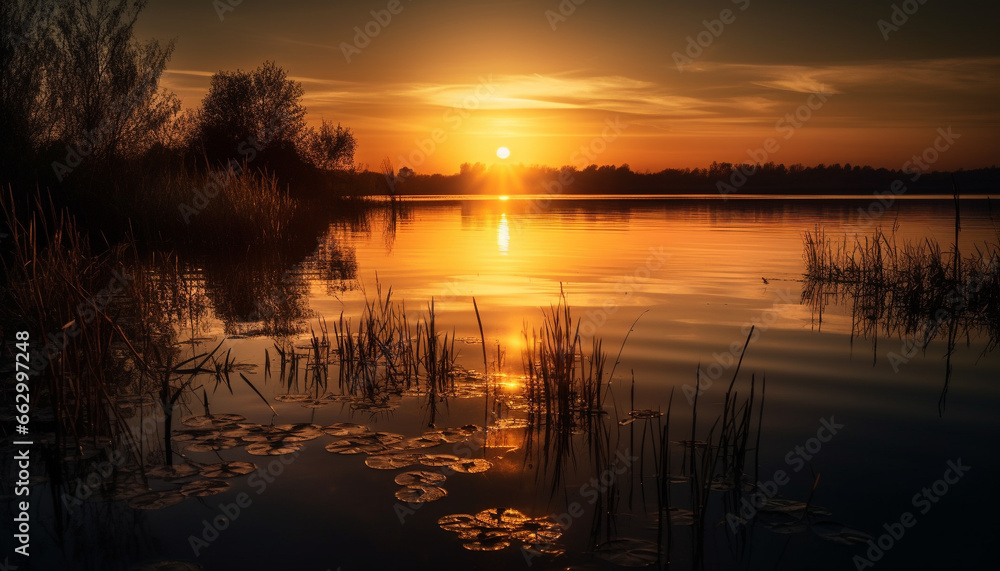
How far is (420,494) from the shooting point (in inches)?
189

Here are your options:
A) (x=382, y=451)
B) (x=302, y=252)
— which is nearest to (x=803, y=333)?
(x=382, y=451)

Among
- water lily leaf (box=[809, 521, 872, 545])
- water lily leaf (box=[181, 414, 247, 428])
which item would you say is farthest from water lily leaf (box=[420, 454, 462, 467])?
water lily leaf (box=[809, 521, 872, 545])

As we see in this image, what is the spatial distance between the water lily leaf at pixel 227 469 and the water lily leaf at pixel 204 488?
121 millimetres

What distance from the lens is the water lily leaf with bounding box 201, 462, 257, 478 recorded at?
5047 millimetres

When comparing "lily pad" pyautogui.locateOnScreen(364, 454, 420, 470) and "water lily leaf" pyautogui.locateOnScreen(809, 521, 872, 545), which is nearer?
"water lily leaf" pyautogui.locateOnScreen(809, 521, 872, 545)

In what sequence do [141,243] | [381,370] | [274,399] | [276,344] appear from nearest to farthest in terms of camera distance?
[274,399]
[381,370]
[276,344]
[141,243]

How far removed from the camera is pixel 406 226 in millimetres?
37438

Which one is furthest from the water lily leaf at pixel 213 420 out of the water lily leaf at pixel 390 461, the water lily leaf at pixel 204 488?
the water lily leaf at pixel 390 461

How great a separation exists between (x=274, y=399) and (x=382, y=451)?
206 cm

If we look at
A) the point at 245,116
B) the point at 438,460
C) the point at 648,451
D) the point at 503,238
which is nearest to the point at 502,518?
the point at 438,460

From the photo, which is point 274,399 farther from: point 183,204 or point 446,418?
point 183,204

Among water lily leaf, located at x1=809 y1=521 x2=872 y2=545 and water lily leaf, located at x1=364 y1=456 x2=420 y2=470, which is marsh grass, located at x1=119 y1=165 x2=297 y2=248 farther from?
water lily leaf, located at x1=809 y1=521 x2=872 y2=545

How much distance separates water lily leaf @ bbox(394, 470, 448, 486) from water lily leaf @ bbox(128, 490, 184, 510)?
157cm

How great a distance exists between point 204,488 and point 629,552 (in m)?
3.12
